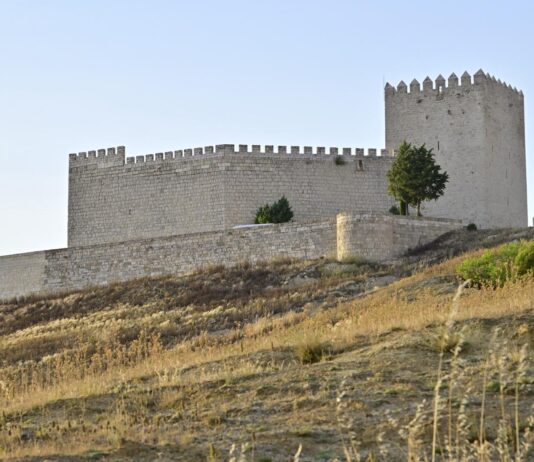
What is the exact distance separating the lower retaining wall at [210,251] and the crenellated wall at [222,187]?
8.03ft

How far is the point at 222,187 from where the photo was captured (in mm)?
37969

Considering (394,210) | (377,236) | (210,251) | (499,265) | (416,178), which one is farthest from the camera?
(394,210)

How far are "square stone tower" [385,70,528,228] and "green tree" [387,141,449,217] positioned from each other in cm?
216

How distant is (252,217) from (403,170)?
5219 mm

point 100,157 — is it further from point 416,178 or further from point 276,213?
point 416,178

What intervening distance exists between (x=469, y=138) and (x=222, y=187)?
26.6ft

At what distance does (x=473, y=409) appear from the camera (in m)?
8.32

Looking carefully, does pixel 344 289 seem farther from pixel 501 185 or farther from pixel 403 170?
pixel 501 185

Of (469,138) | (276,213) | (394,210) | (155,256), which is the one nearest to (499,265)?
(155,256)

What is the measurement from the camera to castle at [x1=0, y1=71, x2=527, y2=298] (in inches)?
1489

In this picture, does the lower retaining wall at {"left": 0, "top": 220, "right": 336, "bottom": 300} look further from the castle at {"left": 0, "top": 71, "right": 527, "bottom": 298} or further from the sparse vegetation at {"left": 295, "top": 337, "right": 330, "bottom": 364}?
the sparse vegetation at {"left": 295, "top": 337, "right": 330, "bottom": 364}

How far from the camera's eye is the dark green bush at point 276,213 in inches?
1460

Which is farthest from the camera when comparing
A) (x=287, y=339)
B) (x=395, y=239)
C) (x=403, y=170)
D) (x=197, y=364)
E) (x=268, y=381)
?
(x=403, y=170)

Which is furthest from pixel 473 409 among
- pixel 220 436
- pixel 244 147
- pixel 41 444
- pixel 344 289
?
pixel 244 147
